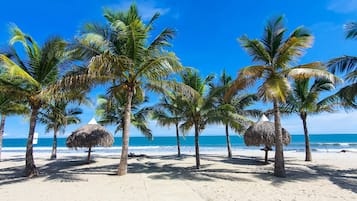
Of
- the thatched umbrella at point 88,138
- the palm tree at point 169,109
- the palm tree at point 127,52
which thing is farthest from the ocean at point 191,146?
the palm tree at point 127,52

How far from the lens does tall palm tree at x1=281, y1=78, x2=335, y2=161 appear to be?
12.8 metres

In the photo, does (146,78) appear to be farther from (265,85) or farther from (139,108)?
(139,108)

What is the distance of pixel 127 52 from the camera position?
8461 mm

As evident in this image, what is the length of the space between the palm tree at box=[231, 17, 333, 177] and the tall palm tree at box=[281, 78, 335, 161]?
4.79 metres

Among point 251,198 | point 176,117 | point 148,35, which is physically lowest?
point 251,198

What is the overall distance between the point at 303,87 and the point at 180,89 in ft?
26.0

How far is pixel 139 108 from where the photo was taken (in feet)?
56.0

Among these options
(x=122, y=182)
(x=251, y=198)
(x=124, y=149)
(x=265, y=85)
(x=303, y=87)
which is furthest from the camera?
(x=303, y=87)

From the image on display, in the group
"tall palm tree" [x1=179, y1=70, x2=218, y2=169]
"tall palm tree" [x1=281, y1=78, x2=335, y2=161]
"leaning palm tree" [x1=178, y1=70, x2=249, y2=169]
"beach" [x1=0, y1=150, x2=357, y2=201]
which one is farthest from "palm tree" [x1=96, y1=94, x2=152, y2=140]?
"tall palm tree" [x1=281, y1=78, x2=335, y2=161]

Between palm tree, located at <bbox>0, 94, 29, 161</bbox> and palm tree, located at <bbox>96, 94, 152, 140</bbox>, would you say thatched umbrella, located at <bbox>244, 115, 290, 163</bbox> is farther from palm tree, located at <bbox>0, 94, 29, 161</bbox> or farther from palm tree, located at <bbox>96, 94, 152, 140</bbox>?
palm tree, located at <bbox>0, 94, 29, 161</bbox>

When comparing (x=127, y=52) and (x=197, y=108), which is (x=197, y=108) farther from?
(x=127, y=52)

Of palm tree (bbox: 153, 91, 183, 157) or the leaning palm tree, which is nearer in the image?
the leaning palm tree

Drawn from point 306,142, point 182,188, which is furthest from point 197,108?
point 306,142

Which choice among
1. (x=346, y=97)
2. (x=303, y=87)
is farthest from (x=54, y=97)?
(x=303, y=87)
